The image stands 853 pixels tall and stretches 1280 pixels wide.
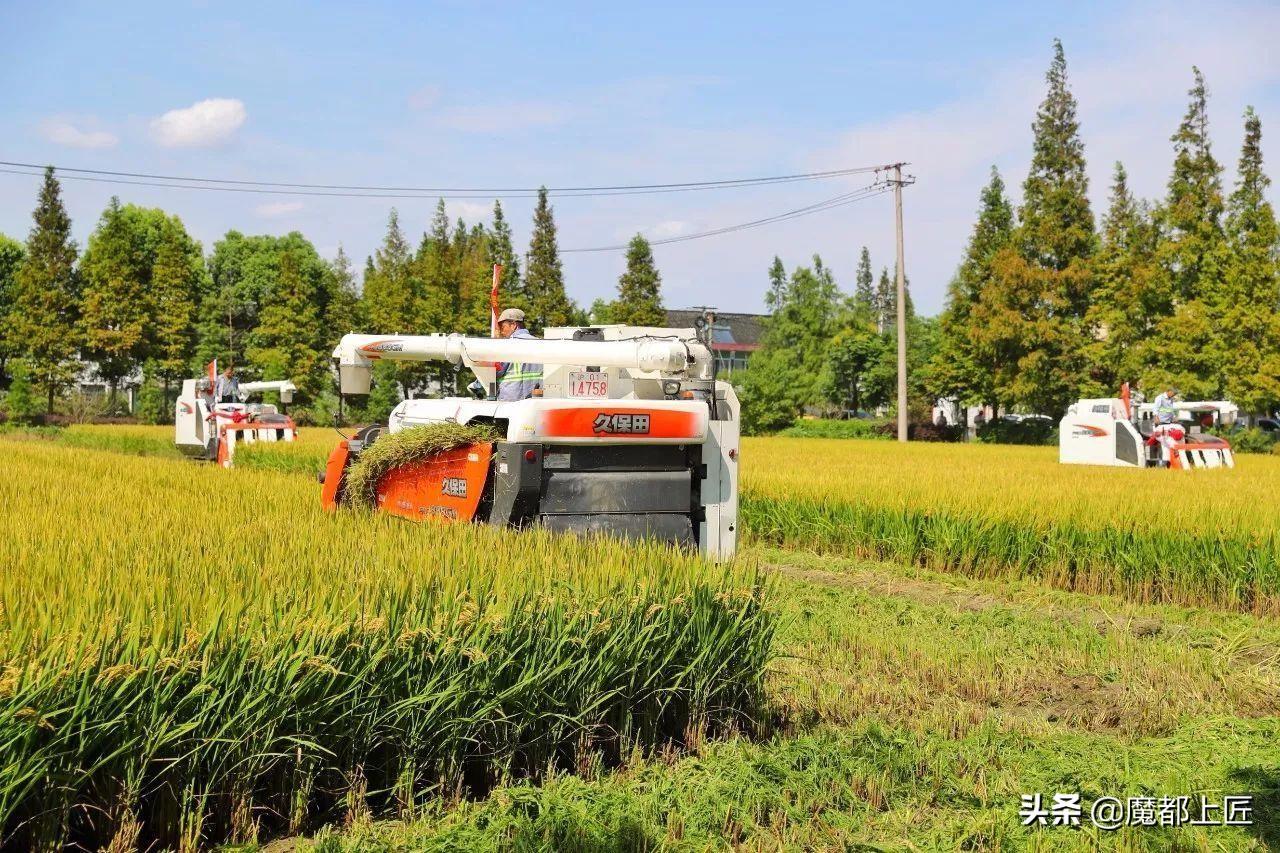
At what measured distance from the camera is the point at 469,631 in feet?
14.3

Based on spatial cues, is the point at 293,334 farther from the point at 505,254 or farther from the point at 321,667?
the point at 321,667

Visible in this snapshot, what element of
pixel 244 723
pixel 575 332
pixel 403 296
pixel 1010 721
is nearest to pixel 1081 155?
pixel 403 296

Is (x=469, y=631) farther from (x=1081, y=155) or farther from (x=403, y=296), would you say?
(x=403, y=296)

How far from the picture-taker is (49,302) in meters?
46.5

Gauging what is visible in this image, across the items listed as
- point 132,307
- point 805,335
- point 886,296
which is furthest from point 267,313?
point 886,296

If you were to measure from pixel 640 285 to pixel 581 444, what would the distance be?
141 feet

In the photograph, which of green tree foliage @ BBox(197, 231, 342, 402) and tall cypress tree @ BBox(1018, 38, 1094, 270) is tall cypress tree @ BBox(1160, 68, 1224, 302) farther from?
green tree foliage @ BBox(197, 231, 342, 402)

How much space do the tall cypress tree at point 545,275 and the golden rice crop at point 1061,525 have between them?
36542 millimetres

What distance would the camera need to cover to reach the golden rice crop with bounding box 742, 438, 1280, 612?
9.64 m

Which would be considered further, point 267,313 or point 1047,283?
point 267,313

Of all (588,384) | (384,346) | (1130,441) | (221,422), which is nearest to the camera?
(588,384)

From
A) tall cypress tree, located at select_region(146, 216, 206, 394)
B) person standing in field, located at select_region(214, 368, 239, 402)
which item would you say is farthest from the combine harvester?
tall cypress tree, located at select_region(146, 216, 206, 394)

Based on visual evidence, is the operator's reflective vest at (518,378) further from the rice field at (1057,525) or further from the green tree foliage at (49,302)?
the green tree foliage at (49,302)

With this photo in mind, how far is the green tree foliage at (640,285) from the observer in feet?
163
